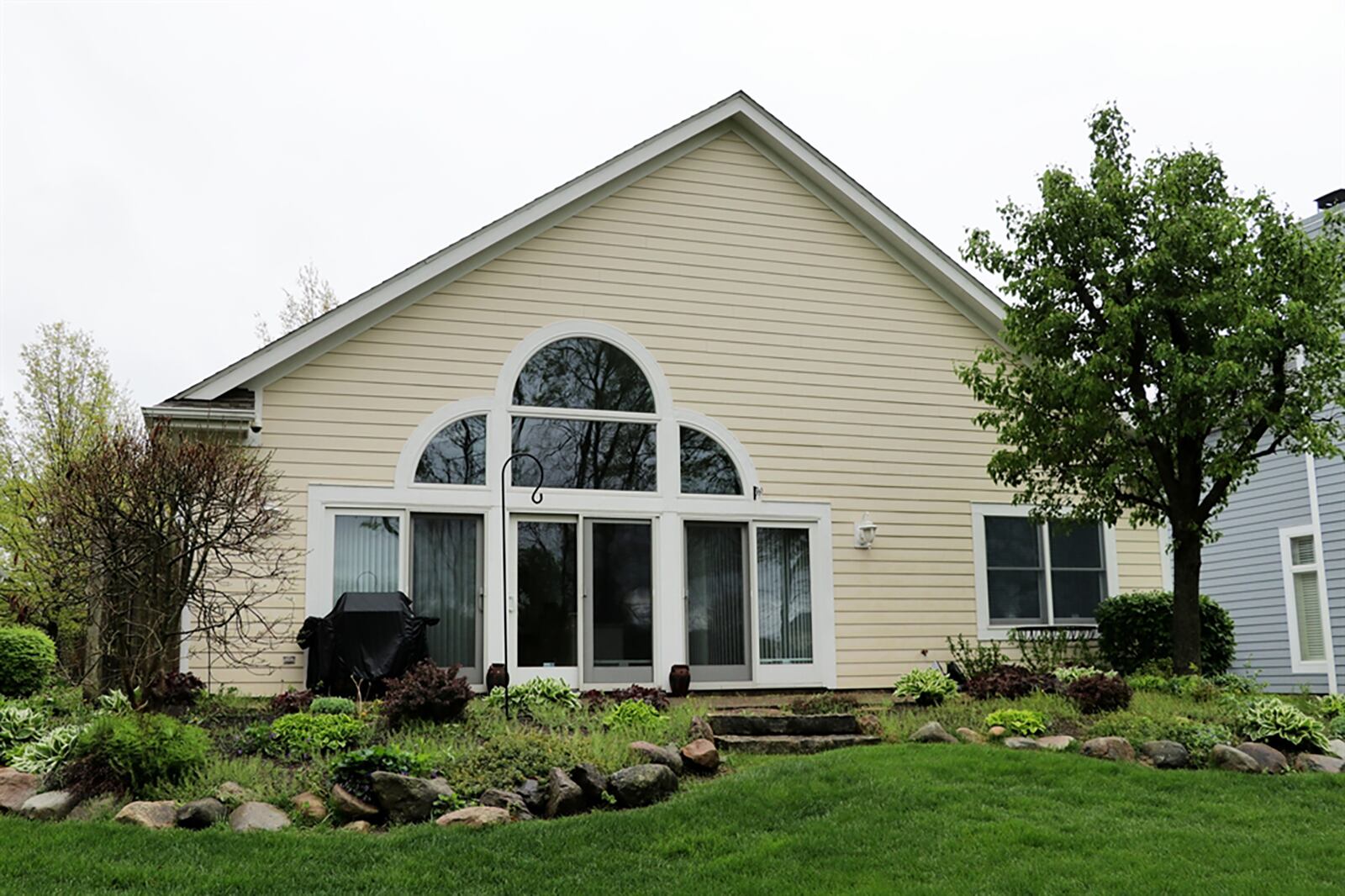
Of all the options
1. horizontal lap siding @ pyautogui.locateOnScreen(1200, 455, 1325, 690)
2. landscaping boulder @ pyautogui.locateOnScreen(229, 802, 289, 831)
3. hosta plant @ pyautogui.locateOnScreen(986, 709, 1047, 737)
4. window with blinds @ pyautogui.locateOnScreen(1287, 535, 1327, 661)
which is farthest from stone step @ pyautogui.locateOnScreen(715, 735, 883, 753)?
window with blinds @ pyautogui.locateOnScreen(1287, 535, 1327, 661)

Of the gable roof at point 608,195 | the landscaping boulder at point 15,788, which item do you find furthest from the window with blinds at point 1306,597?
the landscaping boulder at point 15,788

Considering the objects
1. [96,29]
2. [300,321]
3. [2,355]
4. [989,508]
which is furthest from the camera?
[300,321]

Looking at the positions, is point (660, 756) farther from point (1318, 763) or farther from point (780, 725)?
point (1318, 763)

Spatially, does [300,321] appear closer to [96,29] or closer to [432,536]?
[96,29]

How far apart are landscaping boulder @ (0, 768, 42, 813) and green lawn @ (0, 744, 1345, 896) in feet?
1.43

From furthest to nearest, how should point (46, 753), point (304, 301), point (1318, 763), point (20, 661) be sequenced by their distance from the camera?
point (304, 301)
point (20, 661)
point (1318, 763)
point (46, 753)

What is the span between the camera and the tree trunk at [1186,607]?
12.8 m

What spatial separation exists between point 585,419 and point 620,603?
2.09 meters

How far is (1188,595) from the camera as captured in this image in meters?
13.0

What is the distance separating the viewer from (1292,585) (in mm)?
18266

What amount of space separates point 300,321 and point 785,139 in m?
16.8

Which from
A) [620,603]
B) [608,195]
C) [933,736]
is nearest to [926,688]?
[933,736]

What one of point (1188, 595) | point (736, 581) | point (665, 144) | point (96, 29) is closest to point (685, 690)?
point (736, 581)

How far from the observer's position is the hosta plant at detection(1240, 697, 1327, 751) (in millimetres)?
9922
